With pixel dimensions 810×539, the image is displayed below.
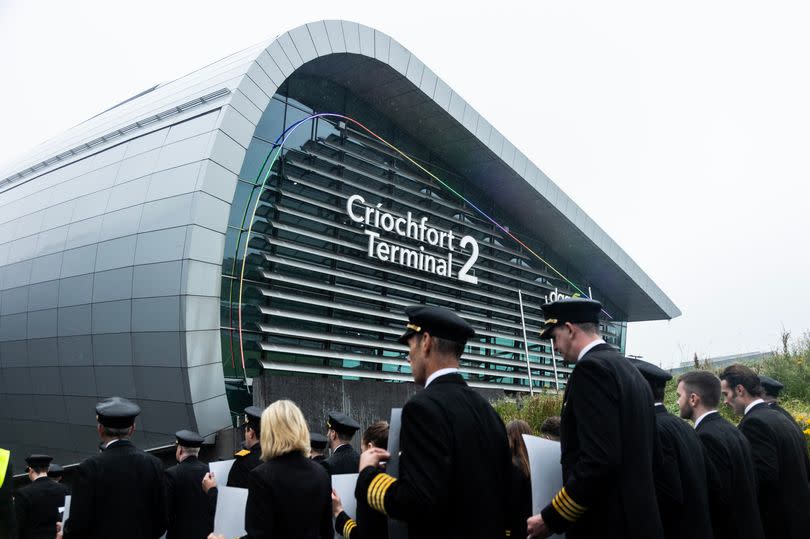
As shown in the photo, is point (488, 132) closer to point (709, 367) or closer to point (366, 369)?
point (366, 369)

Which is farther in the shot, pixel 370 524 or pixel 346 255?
pixel 346 255

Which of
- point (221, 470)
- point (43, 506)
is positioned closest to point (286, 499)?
point (221, 470)

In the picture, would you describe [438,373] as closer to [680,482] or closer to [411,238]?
[680,482]

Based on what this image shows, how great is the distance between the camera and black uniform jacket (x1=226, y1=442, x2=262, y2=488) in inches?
214

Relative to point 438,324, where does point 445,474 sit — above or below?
below

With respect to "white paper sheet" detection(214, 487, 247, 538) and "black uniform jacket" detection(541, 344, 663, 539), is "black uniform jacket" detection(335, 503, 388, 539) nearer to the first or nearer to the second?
"black uniform jacket" detection(541, 344, 663, 539)

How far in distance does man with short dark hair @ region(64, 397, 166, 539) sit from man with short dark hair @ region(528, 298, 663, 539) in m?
2.87

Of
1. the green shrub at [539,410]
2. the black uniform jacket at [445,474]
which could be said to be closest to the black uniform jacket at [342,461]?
the black uniform jacket at [445,474]

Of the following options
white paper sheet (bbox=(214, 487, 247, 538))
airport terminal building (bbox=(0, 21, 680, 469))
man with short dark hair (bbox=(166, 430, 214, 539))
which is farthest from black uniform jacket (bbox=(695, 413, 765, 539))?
airport terminal building (bbox=(0, 21, 680, 469))

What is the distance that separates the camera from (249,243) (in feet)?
51.5

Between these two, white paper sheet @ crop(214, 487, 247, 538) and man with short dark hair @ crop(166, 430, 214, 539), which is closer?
white paper sheet @ crop(214, 487, 247, 538)

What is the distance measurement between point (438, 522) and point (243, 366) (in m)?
12.6

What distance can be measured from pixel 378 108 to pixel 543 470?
1863 centimetres

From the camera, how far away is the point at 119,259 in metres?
15.2
